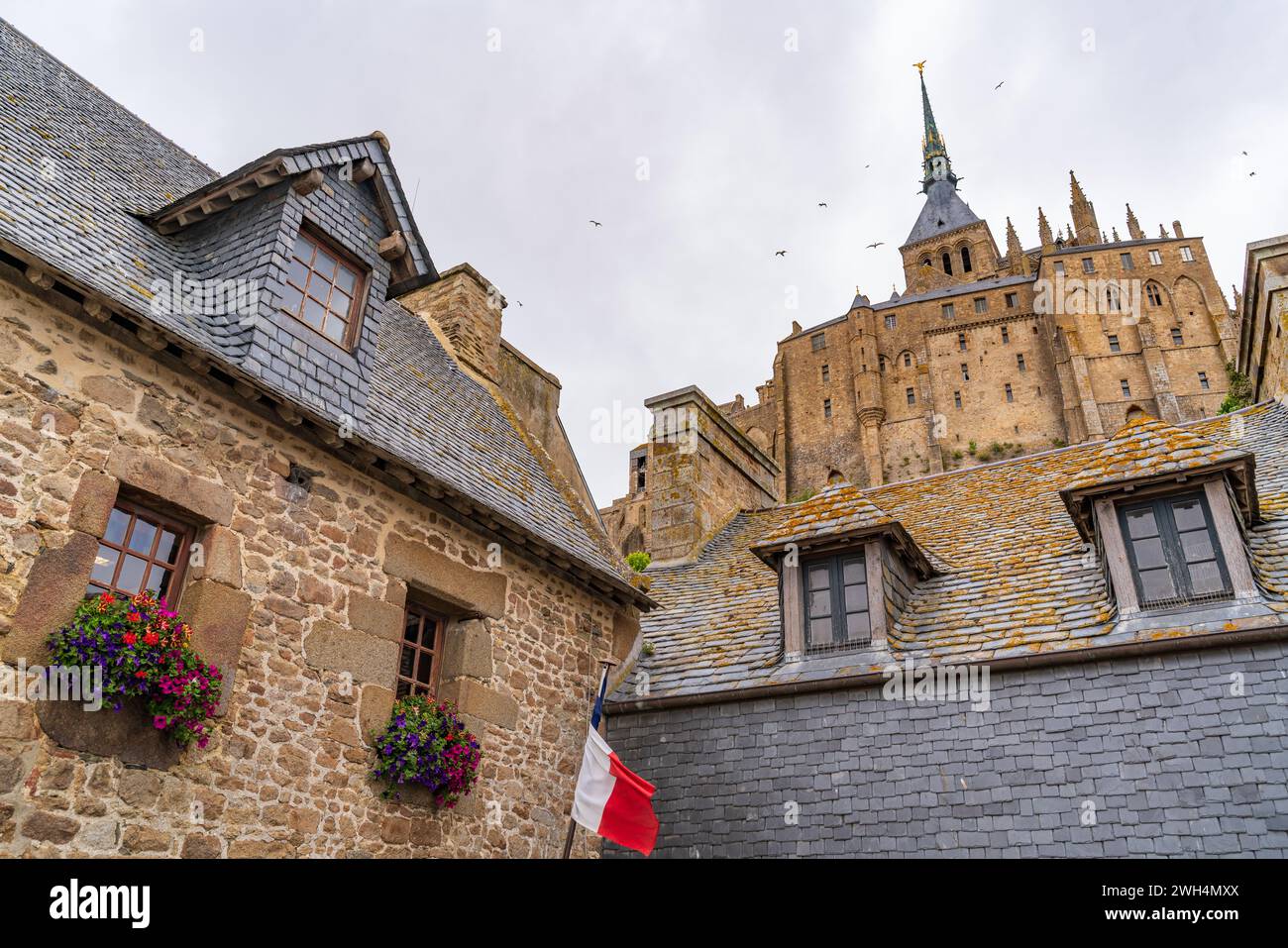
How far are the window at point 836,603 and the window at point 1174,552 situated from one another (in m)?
2.46

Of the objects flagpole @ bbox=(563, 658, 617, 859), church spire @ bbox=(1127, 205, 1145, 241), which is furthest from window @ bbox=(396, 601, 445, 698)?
church spire @ bbox=(1127, 205, 1145, 241)

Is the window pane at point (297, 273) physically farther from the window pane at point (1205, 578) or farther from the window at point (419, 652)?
the window pane at point (1205, 578)

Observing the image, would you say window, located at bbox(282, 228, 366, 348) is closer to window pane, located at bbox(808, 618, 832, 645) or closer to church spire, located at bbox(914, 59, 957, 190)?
window pane, located at bbox(808, 618, 832, 645)

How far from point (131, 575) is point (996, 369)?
6815 centimetres

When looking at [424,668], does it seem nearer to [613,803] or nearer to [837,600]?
[613,803]

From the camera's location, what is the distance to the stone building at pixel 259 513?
5.60 m

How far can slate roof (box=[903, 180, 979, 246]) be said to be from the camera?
277 feet

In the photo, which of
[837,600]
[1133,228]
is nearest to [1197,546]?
[837,600]

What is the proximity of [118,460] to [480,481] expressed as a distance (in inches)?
155

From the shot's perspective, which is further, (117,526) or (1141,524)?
(1141,524)

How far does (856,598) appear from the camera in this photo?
30.7ft

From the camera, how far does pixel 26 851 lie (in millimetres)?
5012

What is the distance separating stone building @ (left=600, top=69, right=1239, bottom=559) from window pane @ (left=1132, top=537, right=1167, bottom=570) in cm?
5097
